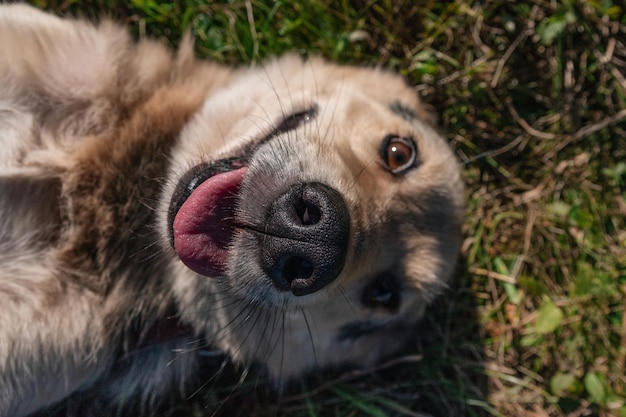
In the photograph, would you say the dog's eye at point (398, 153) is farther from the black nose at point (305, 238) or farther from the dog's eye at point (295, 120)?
the black nose at point (305, 238)

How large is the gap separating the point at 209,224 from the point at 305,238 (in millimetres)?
449

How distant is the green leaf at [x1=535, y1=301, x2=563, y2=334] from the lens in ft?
12.4

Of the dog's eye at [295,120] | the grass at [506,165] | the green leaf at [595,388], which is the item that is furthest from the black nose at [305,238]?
the green leaf at [595,388]

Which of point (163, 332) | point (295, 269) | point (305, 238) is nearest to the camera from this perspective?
point (305, 238)

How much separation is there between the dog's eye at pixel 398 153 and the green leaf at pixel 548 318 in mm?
1565

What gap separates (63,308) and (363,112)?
165cm

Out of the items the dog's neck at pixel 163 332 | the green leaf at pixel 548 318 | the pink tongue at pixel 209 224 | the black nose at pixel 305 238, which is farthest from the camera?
→ the green leaf at pixel 548 318

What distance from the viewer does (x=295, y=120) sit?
2.92 m

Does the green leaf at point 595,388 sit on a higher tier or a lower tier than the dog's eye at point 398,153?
lower

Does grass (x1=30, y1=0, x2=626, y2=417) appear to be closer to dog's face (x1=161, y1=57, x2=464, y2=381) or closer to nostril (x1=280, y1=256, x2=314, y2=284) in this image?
dog's face (x1=161, y1=57, x2=464, y2=381)

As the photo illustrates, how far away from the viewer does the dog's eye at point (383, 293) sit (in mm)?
2916

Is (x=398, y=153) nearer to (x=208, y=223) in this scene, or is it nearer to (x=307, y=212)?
(x=307, y=212)

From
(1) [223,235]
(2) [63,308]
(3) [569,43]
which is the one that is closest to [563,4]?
(3) [569,43]

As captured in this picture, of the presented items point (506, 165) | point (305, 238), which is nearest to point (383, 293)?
point (305, 238)
